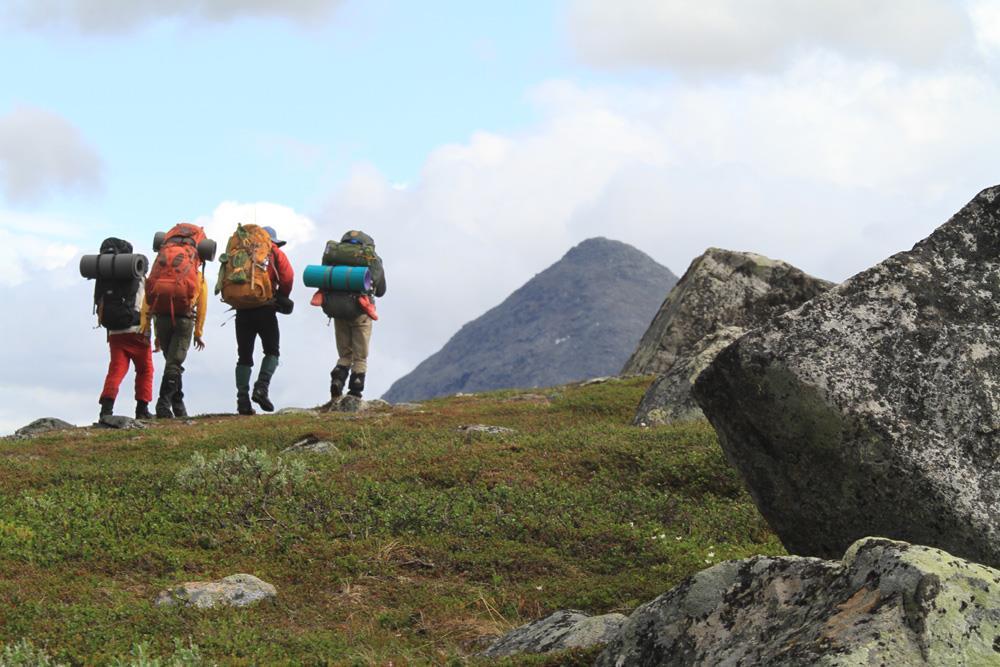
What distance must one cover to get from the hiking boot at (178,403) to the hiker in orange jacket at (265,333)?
54.4 inches

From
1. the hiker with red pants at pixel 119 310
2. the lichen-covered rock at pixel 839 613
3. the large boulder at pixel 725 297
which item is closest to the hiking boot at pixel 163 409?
the hiker with red pants at pixel 119 310

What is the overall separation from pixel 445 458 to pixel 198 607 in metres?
6.64

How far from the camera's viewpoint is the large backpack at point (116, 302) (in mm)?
27094

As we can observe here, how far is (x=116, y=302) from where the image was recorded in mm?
27141

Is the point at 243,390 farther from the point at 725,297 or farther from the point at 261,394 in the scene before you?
the point at 725,297

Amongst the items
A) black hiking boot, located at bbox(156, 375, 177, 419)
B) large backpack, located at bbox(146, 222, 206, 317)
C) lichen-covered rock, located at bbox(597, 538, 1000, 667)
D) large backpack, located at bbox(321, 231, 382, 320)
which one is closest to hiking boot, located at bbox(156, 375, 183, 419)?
black hiking boot, located at bbox(156, 375, 177, 419)

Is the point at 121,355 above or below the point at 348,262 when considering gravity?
below

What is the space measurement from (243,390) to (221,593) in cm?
1848

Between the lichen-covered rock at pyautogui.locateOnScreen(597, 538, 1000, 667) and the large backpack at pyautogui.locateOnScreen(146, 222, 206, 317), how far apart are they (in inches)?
870

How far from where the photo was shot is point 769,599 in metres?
7.22

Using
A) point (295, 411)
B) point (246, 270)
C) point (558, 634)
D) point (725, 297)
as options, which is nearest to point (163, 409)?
point (295, 411)

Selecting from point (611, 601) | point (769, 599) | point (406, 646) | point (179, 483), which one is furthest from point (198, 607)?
point (769, 599)

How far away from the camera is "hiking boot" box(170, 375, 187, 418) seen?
2978cm

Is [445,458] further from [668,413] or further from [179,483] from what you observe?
[668,413]
